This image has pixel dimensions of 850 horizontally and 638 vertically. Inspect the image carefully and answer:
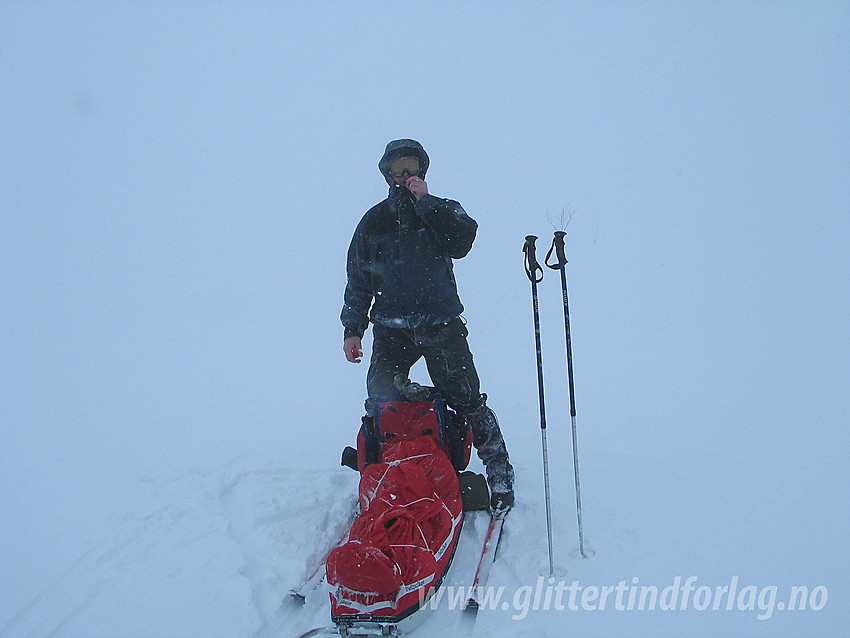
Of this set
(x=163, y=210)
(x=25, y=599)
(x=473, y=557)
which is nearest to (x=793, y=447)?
(x=473, y=557)

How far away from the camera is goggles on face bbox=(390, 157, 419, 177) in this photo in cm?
313

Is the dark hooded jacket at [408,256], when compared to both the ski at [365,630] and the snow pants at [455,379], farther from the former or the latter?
the ski at [365,630]

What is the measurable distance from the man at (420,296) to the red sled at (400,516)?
0.15 meters

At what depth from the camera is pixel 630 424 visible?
4508mm

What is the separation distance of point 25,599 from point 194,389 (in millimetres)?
3996

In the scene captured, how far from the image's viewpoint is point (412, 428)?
3.06 metres

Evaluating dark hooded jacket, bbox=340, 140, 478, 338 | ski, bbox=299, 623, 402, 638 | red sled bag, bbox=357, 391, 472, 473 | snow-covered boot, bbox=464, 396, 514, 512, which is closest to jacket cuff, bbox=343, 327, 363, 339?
dark hooded jacket, bbox=340, 140, 478, 338

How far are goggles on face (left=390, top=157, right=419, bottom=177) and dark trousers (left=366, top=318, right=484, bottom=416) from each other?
878mm

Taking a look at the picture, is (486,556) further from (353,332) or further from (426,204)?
(426,204)

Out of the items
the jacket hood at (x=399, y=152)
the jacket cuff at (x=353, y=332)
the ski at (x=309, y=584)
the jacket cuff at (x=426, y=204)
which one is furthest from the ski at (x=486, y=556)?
the jacket hood at (x=399, y=152)

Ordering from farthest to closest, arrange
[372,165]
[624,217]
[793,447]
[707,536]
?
[372,165] → [624,217] → [793,447] → [707,536]

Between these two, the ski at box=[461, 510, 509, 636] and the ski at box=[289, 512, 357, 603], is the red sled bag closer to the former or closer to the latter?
the ski at box=[461, 510, 509, 636]

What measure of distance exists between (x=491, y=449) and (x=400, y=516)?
3.58 feet

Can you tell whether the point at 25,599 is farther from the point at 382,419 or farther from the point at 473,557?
the point at 473,557
